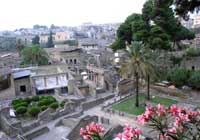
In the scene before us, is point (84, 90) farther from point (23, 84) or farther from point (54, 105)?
point (23, 84)

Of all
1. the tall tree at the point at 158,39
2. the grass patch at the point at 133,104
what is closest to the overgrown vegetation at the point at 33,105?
the grass patch at the point at 133,104

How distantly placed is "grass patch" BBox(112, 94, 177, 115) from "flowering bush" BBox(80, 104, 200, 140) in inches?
678

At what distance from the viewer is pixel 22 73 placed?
1321 inches

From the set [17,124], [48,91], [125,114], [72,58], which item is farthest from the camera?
[72,58]

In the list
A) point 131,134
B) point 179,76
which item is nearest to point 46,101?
point 179,76

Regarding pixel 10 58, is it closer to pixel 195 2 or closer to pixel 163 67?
pixel 163 67

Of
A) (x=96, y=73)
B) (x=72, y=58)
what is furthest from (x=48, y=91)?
(x=72, y=58)

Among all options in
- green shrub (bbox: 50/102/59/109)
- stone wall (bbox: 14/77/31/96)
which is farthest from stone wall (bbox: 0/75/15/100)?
green shrub (bbox: 50/102/59/109)

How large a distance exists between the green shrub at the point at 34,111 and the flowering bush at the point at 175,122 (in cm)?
1928

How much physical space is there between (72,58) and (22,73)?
19046mm

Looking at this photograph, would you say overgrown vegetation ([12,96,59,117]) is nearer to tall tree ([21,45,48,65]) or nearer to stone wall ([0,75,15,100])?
stone wall ([0,75,15,100])

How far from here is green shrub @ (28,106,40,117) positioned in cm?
2370

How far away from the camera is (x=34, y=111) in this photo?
2372cm

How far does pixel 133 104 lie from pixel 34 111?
9.90 meters
